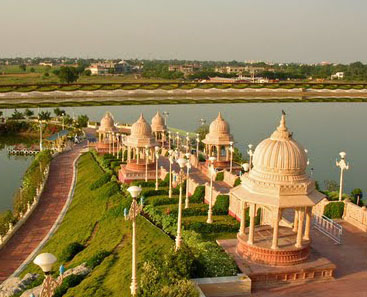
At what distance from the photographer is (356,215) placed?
18516mm

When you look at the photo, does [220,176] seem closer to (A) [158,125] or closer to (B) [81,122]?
(A) [158,125]

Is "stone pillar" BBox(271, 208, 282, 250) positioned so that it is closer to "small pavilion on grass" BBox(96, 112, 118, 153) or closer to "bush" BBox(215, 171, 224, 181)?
"bush" BBox(215, 171, 224, 181)

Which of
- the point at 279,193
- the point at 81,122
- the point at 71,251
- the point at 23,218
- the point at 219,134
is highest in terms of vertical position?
the point at 279,193

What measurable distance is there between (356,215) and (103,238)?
37.1 feet

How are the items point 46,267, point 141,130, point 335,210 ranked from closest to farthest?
point 46,267 < point 335,210 < point 141,130

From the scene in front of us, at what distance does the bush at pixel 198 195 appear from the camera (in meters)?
22.9

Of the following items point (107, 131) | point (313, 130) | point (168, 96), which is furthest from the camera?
point (168, 96)

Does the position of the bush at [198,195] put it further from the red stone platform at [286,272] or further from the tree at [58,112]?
the tree at [58,112]

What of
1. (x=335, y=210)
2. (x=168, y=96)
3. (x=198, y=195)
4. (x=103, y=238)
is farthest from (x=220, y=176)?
(x=168, y=96)

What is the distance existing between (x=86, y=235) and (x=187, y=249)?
36.6 feet

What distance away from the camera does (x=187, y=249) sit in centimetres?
1245

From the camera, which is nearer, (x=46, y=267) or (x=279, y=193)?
(x=46, y=267)

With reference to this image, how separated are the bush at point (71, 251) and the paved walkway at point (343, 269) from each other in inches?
407

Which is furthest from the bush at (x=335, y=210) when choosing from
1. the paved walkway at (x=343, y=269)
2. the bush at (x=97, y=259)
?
the bush at (x=97, y=259)
